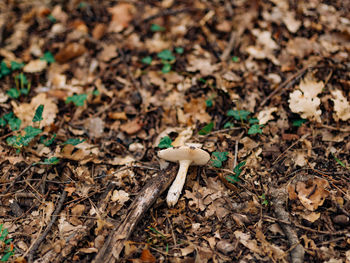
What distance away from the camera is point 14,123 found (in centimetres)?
335

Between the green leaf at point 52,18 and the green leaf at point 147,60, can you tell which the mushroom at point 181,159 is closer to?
the green leaf at point 147,60

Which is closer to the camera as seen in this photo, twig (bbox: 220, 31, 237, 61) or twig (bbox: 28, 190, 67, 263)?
twig (bbox: 28, 190, 67, 263)

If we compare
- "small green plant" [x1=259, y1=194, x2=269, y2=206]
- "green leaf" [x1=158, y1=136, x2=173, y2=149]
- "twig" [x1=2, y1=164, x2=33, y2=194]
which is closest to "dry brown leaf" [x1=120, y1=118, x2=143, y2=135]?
"green leaf" [x1=158, y1=136, x2=173, y2=149]

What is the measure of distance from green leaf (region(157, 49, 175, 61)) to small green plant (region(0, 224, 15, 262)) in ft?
10.1

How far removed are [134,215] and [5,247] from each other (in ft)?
4.11

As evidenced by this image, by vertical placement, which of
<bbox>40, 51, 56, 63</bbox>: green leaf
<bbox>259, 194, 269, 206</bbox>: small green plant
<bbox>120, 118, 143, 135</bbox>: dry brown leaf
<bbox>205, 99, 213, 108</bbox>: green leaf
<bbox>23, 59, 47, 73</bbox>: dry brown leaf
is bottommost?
<bbox>259, 194, 269, 206</bbox>: small green plant

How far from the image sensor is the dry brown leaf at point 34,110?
3531mm

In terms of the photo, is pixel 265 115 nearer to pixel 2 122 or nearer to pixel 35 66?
pixel 2 122

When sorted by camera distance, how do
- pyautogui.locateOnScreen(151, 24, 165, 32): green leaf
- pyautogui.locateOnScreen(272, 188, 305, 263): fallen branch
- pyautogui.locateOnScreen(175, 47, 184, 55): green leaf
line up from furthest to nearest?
pyautogui.locateOnScreen(151, 24, 165, 32): green leaf < pyautogui.locateOnScreen(175, 47, 184, 55): green leaf < pyautogui.locateOnScreen(272, 188, 305, 263): fallen branch

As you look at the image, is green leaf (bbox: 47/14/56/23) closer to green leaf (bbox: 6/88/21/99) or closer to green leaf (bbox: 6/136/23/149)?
green leaf (bbox: 6/88/21/99)

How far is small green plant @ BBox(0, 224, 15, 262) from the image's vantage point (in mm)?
2338

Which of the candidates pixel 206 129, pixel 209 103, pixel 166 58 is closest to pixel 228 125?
pixel 206 129

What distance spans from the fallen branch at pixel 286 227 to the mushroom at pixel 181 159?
82 cm

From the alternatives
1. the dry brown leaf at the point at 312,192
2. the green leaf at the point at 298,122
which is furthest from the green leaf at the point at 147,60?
the dry brown leaf at the point at 312,192
